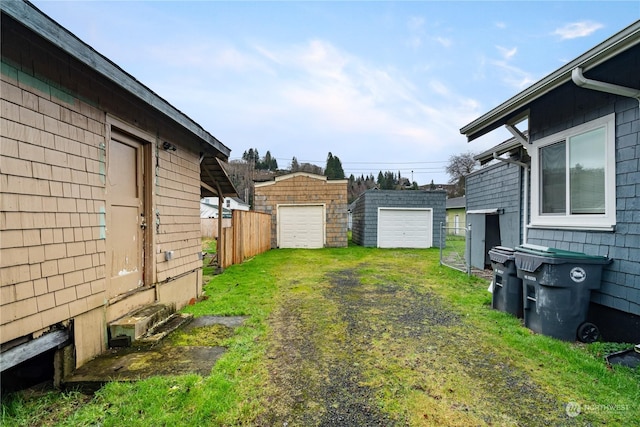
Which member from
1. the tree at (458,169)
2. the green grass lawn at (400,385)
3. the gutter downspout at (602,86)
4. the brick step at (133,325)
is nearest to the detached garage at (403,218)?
the green grass lawn at (400,385)

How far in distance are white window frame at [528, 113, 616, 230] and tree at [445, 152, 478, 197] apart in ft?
112

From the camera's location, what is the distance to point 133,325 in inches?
128

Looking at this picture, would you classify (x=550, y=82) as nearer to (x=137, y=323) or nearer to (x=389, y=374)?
(x=389, y=374)

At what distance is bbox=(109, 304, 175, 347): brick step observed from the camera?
3201 millimetres

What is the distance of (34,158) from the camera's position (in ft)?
7.75

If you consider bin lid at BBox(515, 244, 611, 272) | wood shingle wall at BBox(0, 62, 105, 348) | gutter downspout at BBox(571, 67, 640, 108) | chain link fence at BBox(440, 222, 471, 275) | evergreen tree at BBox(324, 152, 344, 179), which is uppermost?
evergreen tree at BBox(324, 152, 344, 179)

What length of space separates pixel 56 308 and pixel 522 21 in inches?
351

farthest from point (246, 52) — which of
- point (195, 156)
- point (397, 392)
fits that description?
point (397, 392)

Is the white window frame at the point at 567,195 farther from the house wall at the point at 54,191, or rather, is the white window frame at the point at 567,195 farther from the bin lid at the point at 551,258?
the house wall at the point at 54,191

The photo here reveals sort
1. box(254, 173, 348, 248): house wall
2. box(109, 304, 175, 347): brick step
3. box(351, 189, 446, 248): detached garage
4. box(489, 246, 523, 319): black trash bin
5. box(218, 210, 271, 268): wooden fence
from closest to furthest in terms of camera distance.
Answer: box(109, 304, 175, 347): brick step < box(489, 246, 523, 319): black trash bin < box(218, 210, 271, 268): wooden fence < box(254, 173, 348, 248): house wall < box(351, 189, 446, 248): detached garage

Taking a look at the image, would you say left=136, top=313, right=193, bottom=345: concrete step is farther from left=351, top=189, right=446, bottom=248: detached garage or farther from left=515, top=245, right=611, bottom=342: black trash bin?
left=351, top=189, right=446, bottom=248: detached garage

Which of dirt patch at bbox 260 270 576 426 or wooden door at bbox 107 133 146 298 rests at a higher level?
wooden door at bbox 107 133 146 298

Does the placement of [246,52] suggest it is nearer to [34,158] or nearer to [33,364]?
[34,158]

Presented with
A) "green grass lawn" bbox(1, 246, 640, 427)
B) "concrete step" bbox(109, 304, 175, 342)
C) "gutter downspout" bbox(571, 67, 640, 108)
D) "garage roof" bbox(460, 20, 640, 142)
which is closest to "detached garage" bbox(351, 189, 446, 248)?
"garage roof" bbox(460, 20, 640, 142)
